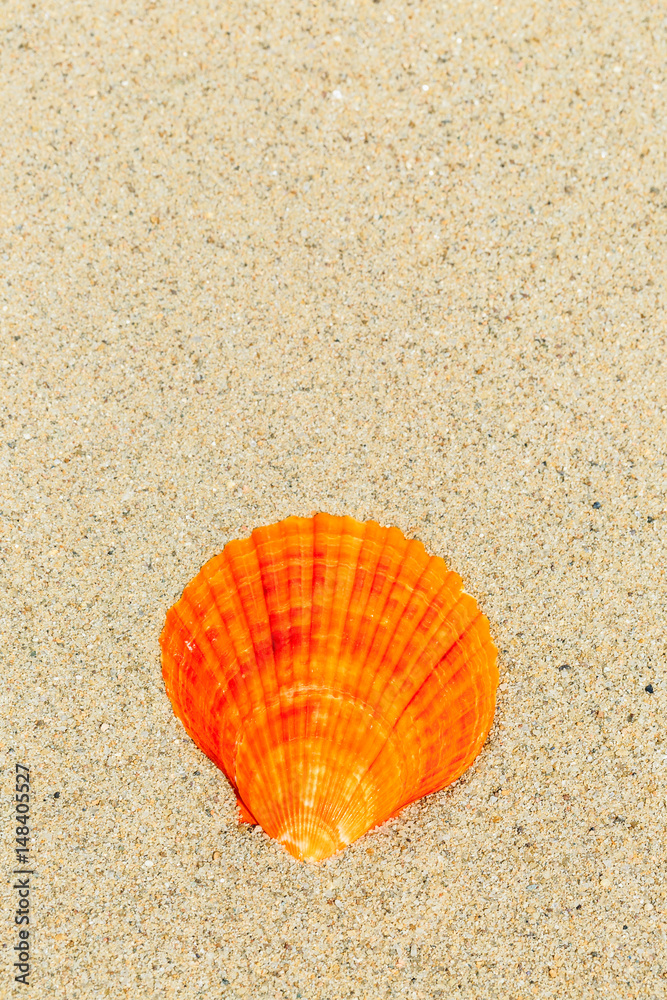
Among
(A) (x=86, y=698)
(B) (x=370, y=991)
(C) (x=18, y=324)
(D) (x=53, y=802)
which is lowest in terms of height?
(B) (x=370, y=991)

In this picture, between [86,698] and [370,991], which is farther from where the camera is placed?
[86,698]

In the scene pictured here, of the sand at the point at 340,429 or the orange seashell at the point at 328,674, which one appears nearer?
the orange seashell at the point at 328,674

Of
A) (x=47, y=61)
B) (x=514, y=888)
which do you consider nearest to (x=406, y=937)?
(x=514, y=888)

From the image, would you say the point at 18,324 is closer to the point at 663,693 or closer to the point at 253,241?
the point at 253,241

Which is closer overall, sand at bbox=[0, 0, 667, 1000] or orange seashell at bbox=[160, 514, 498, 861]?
orange seashell at bbox=[160, 514, 498, 861]
